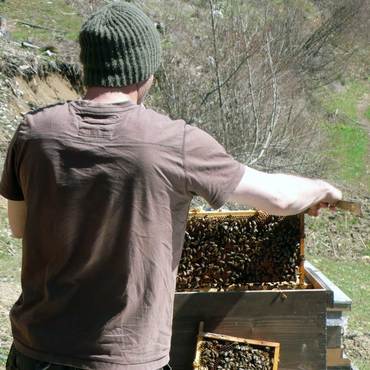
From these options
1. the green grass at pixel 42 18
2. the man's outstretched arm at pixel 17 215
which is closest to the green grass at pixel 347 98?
the green grass at pixel 42 18

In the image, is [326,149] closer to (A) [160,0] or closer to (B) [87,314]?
(A) [160,0]

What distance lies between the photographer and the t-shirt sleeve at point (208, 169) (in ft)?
6.75

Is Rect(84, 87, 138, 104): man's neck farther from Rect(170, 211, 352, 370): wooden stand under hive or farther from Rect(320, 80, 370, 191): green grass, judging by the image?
Rect(320, 80, 370, 191): green grass

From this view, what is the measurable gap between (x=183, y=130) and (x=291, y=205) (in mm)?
492

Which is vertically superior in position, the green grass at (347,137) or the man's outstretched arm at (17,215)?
the man's outstretched arm at (17,215)

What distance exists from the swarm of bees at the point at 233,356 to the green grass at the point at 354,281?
6194 mm

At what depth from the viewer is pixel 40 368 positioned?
2.10m

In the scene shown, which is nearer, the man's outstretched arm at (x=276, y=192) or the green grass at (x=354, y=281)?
the man's outstretched arm at (x=276, y=192)

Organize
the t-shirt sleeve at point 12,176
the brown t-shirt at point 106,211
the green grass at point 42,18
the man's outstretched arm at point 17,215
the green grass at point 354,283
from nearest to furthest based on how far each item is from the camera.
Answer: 1. the brown t-shirt at point 106,211
2. the t-shirt sleeve at point 12,176
3. the man's outstretched arm at point 17,215
4. the green grass at point 354,283
5. the green grass at point 42,18

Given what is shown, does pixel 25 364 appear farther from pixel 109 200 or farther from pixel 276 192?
pixel 276 192

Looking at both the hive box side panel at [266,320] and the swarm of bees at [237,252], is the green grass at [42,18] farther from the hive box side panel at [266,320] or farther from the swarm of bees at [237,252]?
the hive box side panel at [266,320]

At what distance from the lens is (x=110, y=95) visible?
213cm

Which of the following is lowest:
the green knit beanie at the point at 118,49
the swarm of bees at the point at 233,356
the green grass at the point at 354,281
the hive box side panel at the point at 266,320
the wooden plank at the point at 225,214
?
the green grass at the point at 354,281

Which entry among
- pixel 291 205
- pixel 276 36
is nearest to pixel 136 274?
pixel 291 205
